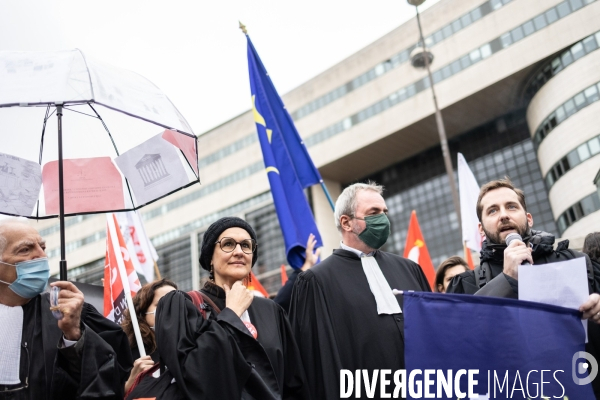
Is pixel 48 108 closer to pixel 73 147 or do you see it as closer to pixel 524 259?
pixel 73 147

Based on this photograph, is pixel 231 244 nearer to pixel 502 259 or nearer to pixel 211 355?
pixel 211 355

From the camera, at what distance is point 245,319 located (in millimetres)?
3082

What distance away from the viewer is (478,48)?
33719mm

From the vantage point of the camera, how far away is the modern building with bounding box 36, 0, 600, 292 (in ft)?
97.6

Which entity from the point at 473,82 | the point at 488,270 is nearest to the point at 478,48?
the point at 473,82

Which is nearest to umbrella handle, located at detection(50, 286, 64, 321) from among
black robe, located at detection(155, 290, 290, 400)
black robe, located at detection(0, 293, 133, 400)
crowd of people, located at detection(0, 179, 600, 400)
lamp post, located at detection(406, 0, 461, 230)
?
crowd of people, located at detection(0, 179, 600, 400)

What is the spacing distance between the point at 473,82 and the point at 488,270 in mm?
32168

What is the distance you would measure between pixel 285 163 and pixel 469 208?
3562 mm

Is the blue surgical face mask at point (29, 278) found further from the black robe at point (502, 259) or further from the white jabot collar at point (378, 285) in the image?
the black robe at point (502, 259)

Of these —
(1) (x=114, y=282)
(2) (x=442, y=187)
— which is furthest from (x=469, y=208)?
(2) (x=442, y=187)

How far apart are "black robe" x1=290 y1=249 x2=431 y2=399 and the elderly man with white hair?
1.06 meters

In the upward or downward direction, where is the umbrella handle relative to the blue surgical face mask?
downward

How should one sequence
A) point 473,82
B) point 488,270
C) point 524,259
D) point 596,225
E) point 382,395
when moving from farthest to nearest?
point 473,82 → point 596,225 → point 488,270 → point 382,395 → point 524,259

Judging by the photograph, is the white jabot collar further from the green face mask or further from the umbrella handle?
the umbrella handle
